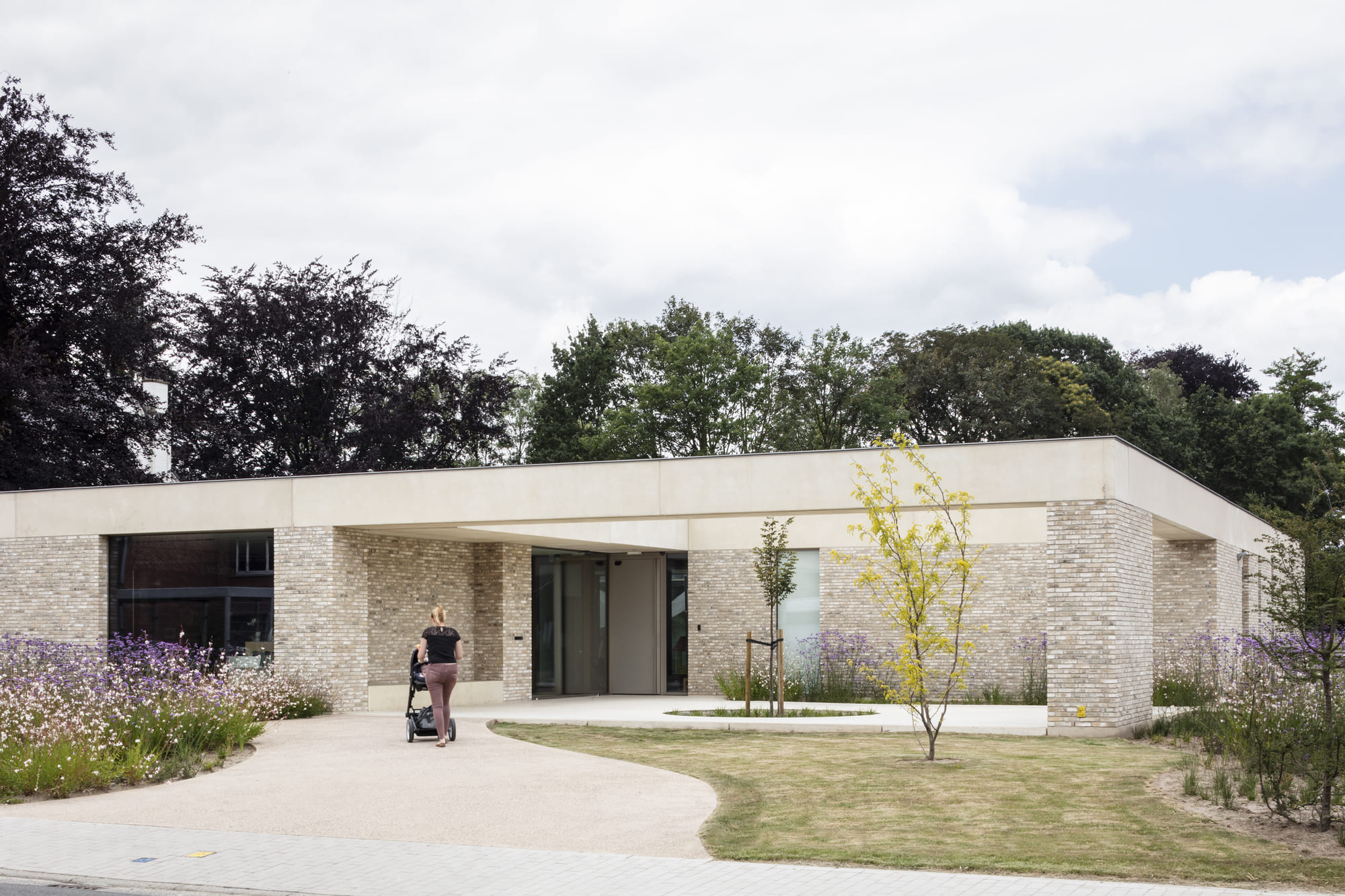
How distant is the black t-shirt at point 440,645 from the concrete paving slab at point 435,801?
1130 millimetres

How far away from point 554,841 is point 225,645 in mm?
12952

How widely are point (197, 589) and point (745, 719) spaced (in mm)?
8886

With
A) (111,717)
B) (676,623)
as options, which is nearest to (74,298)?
(676,623)

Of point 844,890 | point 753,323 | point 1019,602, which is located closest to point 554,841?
point 844,890

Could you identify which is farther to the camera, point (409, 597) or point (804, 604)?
point (804, 604)

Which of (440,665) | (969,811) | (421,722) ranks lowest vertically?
(421,722)

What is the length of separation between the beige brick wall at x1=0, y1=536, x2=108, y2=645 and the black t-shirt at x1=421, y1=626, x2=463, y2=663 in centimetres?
849

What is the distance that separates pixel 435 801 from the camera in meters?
10.5

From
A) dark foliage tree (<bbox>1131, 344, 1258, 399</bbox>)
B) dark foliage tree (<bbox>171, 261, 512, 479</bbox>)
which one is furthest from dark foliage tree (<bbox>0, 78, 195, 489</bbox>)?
dark foliage tree (<bbox>1131, 344, 1258, 399</bbox>)

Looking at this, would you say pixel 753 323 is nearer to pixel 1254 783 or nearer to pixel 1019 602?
pixel 1019 602

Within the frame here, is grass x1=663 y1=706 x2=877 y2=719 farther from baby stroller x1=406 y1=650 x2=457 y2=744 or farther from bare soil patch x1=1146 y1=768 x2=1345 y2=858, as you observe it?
bare soil patch x1=1146 y1=768 x2=1345 y2=858

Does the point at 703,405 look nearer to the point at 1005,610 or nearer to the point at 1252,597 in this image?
the point at 1005,610

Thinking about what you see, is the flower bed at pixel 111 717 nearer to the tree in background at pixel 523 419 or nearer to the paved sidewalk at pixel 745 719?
the paved sidewalk at pixel 745 719

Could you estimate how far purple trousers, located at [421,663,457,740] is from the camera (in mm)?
14781
